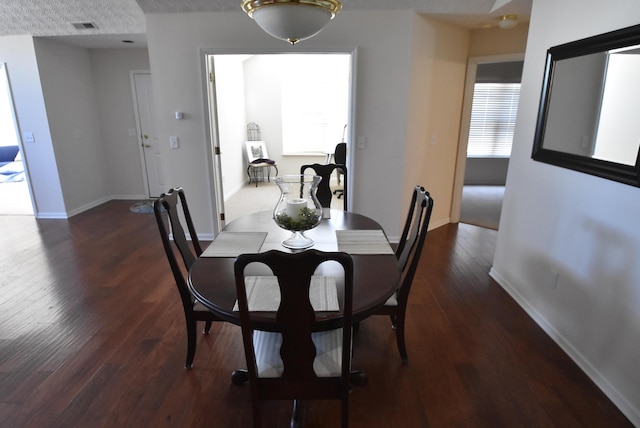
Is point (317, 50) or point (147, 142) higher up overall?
point (317, 50)

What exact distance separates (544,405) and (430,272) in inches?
60.4

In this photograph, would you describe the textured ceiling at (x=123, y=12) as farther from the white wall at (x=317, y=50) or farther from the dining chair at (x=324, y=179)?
the dining chair at (x=324, y=179)

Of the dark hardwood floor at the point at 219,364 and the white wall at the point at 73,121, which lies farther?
the white wall at the point at 73,121

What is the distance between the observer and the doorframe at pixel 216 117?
138 inches

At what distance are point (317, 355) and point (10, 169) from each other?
8.87 metres

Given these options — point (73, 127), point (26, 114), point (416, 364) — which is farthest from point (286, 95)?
point (416, 364)

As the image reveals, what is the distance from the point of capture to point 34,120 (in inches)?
178

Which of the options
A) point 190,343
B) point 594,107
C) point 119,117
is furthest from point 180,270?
point 119,117

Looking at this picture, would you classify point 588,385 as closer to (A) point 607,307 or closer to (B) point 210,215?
(A) point 607,307

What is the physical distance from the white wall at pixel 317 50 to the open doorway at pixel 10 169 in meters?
2.41

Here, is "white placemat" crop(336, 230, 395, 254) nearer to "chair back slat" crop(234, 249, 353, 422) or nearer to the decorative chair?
"chair back slat" crop(234, 249, 353, 422)

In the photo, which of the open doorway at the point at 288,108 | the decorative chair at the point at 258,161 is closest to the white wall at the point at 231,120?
the open doorway at the point at 288,108

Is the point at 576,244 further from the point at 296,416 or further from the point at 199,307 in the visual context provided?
the point at 199,307

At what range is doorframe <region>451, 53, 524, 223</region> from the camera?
4.05m
